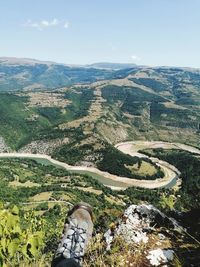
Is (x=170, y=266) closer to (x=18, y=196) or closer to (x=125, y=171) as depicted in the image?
(x=18, y=196)

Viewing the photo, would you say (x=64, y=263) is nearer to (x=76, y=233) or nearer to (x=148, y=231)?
(x=76, y=233)

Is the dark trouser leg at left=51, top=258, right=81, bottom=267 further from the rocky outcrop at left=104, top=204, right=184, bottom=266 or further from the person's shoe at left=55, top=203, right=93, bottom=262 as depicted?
the rocky outcrop at left=104, top=204, right=184, bottom=266

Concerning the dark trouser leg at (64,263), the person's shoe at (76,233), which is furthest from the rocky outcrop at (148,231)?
the dark trouser leg at (64,263)

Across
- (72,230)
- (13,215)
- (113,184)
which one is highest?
(13,215)

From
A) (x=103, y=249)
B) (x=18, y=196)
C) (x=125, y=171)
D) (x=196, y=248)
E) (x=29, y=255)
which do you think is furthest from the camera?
(x=125, y=171)

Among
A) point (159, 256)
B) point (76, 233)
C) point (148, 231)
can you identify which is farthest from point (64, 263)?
point (148, 231)

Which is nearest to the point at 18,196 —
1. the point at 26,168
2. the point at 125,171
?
the point at 26,168

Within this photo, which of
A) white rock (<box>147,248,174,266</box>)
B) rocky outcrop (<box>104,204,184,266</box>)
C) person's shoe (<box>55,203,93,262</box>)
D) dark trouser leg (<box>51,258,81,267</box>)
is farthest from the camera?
rocky outcrop (<box>104,204,184,266</box>)

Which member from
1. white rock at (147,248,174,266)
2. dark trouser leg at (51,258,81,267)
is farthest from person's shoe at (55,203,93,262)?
white rock at (147,248,174,266)
